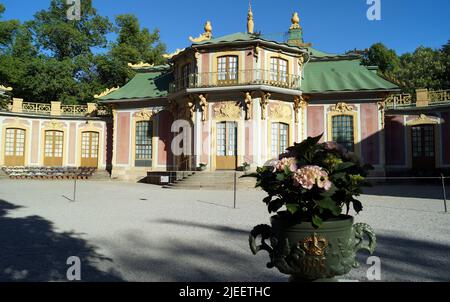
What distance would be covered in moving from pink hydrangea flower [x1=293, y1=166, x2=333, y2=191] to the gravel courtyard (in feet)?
6.47

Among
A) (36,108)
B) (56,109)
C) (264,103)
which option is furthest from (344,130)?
(36,108)

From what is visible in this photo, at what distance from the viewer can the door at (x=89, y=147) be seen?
25.1 meters

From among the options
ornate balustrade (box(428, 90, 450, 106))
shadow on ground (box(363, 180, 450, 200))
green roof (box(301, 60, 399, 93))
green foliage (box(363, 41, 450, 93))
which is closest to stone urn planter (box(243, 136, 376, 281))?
shadow on ground (box(363, 180, 450, 200))

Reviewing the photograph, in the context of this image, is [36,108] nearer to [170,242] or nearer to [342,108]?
[342,108]

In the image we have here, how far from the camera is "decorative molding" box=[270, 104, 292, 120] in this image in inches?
744

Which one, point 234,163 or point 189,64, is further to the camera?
point 189,64

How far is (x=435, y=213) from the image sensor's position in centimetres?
835

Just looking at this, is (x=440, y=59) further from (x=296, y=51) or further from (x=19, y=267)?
(x=19, y=267)

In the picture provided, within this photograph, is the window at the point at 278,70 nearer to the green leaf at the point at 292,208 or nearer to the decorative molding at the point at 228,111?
the decorative molding at the point at 228,111

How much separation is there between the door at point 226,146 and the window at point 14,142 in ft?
47.9

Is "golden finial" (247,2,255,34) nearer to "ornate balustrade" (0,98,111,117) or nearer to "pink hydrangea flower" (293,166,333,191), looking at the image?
"ornate balustrade" (0,98,111,117)

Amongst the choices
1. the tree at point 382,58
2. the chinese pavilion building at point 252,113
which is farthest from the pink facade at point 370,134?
the tree at point 382,58
